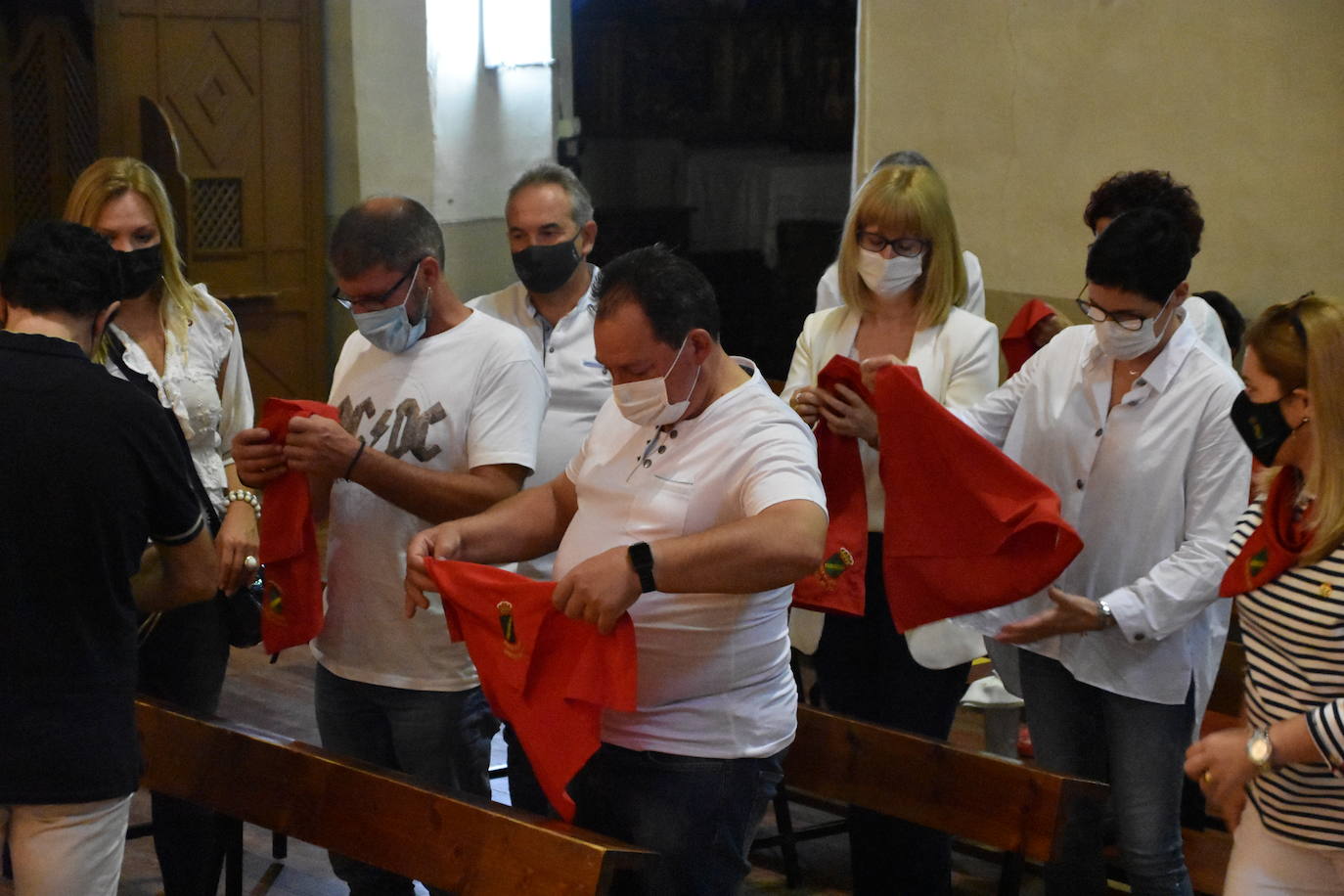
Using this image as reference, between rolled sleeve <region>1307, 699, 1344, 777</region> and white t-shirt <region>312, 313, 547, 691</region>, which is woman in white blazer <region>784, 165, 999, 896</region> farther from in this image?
rolled sleeve <region>1307, 699, 1344, 777</region>

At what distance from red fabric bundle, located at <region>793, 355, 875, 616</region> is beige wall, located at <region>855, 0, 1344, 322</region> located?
114 inches

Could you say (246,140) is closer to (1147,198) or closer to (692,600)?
(1147,198)

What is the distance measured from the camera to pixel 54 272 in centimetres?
235

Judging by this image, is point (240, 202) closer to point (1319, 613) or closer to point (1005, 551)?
point (1005, 551)

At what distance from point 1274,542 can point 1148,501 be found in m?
0.52

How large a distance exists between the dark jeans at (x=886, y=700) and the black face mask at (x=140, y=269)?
1665 millimetres

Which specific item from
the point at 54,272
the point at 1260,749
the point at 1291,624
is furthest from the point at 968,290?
the point at 54,272

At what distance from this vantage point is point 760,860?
13.9 ft

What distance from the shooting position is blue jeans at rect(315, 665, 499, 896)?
294 centimetres

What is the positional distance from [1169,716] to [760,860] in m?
1.69

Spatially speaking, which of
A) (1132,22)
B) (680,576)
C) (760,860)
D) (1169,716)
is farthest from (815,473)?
(1132,22)

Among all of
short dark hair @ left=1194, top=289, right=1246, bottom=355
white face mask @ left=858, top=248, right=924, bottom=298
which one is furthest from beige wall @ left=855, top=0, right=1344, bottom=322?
white face mask @ left=858, top=248, right=924, bottom=298

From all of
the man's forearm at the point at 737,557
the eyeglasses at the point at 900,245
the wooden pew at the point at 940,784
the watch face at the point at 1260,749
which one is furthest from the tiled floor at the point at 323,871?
the man's forearm at the point at 737,557

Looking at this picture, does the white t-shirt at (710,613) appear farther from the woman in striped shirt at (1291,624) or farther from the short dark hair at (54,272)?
the short dark hair at (54,272)
